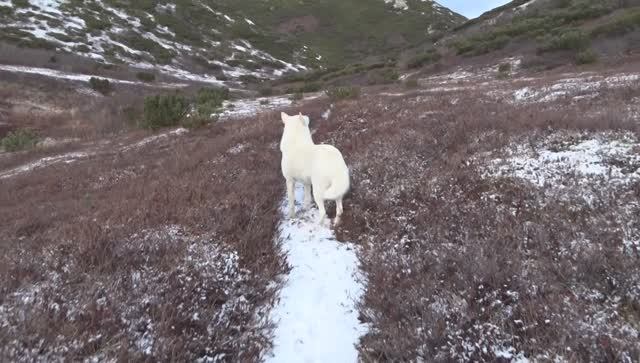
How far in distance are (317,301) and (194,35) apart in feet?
182

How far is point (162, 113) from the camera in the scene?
18.8m

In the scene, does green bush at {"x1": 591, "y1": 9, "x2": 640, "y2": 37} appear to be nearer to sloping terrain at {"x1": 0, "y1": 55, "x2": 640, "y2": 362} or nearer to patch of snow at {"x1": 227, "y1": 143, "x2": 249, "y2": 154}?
Answer: sloping terrain at {"x1": 0, "y1": 55, "x2": 640, "y2": 362}

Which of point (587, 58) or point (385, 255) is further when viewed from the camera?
point (587, 58)

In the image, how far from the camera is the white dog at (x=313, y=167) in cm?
636

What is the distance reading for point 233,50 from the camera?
56312 mm

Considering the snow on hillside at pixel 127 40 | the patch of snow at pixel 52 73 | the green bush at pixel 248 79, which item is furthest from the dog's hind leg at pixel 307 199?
the green bush at pixel 248 79

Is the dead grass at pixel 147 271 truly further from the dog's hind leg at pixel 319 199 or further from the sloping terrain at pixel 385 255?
the dog's hind leg at pixel 319 199

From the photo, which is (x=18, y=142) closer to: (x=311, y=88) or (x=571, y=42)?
(x=311, y=88)

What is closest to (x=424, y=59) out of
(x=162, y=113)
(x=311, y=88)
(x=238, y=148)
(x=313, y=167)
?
(x=311, y=88)

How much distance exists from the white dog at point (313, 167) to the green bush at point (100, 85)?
2674 cm

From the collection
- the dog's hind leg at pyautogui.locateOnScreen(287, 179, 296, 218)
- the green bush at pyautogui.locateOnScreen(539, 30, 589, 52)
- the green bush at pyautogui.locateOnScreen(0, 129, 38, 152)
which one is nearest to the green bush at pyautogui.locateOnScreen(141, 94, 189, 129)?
the green bush at pyautogui.locateOnScreen(0, 129, 38, 152)

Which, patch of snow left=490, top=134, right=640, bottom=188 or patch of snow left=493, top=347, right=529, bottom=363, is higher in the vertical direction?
patch of snow left=490, top=134, right=640, bottom=188

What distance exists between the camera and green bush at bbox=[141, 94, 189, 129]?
1881 centimetres

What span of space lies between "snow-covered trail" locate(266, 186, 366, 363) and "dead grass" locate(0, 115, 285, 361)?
24 cm
